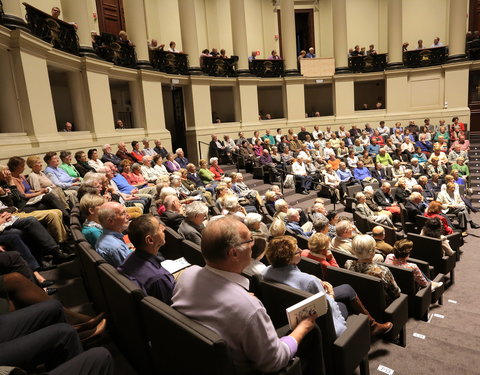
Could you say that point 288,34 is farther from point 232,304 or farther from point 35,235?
point 232,304

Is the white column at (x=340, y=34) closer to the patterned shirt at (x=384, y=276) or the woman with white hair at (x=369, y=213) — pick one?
the woman with white hair at (x=369, y=213)

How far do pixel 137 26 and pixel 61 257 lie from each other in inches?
327

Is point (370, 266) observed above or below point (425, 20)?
below

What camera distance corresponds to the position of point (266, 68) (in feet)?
43.4

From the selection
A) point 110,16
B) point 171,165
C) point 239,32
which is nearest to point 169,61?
point 110,16

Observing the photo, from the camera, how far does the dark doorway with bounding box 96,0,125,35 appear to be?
1052 centimetres

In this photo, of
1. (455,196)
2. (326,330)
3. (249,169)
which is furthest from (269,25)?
(326,330)

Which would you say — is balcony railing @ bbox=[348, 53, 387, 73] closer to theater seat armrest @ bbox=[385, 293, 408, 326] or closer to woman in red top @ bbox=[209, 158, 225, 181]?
woman in red top @ bbox=[209, 158, 225, 181]

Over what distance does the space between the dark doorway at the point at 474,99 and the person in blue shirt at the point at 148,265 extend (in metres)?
15.8

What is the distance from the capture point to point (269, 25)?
1492 cm

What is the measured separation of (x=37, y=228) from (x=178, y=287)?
2.28 meters

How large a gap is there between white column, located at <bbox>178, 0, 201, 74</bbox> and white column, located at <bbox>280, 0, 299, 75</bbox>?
377 cm

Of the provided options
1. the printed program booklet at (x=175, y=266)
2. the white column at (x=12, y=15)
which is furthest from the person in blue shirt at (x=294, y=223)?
the white column at (x=12, y=15)

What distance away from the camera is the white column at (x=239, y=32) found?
12023mm
